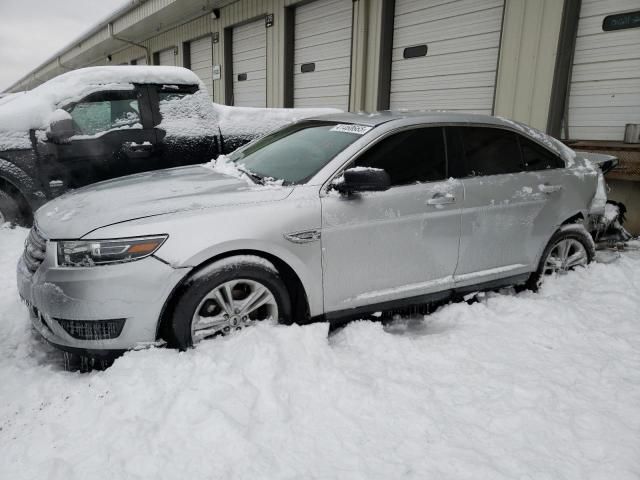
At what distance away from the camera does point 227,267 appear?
8.71ft

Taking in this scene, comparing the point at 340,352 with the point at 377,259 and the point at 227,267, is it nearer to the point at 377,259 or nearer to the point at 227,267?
the point at 377,259

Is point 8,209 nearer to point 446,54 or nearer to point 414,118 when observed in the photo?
point 414,118

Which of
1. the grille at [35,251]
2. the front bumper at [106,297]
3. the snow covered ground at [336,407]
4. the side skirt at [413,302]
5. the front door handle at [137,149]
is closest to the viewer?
the snow covered ground at [336,407]

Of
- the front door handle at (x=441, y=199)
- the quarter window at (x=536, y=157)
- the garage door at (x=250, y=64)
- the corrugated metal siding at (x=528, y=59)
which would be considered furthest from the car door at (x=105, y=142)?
the garage door at (x=250, y=64)

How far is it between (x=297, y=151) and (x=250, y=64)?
1005 cm

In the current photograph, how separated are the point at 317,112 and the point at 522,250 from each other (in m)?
3.68

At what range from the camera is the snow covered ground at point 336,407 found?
2023mm

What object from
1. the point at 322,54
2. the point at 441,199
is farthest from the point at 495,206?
Result: the point at 322,54

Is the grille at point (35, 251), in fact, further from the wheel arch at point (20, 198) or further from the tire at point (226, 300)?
the wheel arch at point (20, 198)

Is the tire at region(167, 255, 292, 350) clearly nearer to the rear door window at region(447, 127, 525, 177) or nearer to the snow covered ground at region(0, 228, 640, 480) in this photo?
the snow covered ground at region(0, 228, 640, 480)

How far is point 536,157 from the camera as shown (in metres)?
3.90

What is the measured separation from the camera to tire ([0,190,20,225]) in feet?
17.2

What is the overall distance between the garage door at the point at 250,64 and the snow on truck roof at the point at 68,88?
6.51 metres

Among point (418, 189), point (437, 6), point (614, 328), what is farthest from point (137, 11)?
point (614, 328)
